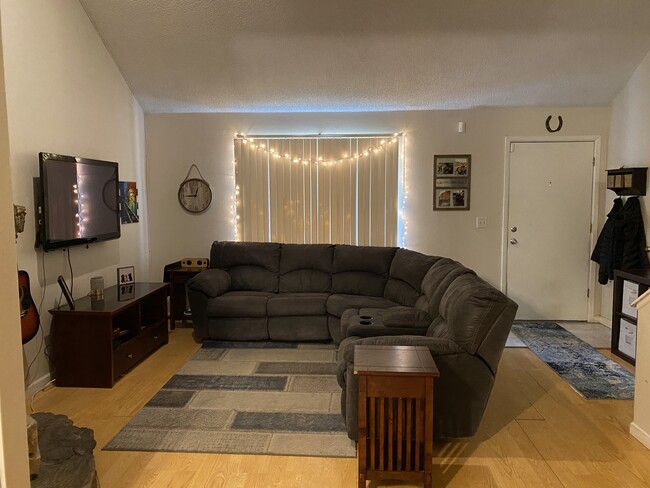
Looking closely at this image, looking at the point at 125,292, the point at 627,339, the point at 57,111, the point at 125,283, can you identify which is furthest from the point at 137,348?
the point at 627,339

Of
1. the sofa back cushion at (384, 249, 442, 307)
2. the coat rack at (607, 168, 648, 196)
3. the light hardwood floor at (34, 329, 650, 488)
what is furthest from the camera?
the coat rack at (607, 168, 648, 196)

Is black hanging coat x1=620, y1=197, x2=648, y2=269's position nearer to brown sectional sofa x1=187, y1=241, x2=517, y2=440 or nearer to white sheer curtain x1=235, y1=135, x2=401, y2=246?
brown sectional sofa x1=187, y1=241, x2=517, y2=440

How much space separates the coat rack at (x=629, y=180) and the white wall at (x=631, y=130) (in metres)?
0.09

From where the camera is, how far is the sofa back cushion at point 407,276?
4.42 m

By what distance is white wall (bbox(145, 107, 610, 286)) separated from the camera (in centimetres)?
549

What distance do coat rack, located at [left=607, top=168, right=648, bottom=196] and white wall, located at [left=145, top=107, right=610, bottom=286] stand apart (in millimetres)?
639

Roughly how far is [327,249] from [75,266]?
2350mm

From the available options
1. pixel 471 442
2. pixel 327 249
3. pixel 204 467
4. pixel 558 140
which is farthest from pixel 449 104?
pixel 204 467

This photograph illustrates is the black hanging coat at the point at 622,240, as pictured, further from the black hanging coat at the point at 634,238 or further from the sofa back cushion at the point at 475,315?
the sofa back cushion at the point at 475,315

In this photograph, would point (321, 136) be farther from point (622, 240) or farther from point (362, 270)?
point (622, 240)

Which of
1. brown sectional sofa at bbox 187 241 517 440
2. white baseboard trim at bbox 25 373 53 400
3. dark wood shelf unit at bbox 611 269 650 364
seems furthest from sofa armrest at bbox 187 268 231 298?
dark wood shelf unit at bbox 611 269 650 364

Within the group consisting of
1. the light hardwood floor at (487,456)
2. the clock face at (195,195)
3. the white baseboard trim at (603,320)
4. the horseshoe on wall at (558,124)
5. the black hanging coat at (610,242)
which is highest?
the horseshoe on wall at (558,124)

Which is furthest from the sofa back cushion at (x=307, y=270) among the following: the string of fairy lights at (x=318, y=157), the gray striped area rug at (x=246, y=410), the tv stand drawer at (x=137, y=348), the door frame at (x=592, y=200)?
the door frame at (x=592, y=200)

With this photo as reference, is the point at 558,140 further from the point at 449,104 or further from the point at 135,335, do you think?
the point at 135,335
